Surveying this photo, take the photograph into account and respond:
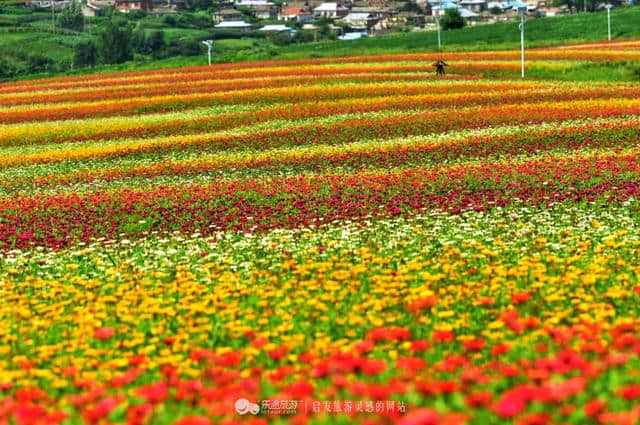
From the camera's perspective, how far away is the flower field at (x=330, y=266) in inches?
261

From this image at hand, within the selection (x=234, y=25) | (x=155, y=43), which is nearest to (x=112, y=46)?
(x=155, y=43)

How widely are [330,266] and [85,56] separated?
364ft

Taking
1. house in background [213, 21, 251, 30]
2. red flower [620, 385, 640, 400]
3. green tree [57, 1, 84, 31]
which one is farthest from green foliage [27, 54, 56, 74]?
red flower [620, 385, 640, 400]

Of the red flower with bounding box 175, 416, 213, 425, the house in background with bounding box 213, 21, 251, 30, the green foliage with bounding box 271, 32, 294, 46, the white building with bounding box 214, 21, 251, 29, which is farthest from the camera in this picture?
the white building with bounding box 214, 21, 251, 29

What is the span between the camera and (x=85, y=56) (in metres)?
119

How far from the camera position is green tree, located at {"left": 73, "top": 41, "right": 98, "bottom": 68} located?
→ 11856 centimetres

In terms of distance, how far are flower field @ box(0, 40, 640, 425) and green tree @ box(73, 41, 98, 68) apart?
81884 millimetres

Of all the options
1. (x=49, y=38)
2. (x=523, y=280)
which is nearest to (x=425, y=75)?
(x=523, y=280)

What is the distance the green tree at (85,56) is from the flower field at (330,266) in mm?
81884

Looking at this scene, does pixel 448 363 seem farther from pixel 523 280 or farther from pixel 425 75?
pixel 425 75

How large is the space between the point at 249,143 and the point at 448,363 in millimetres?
25473

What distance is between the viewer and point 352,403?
21.2 feet

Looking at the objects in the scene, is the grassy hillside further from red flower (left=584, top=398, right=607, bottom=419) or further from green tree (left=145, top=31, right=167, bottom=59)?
red flower (left=584, top=398, right=607, bottom=419)

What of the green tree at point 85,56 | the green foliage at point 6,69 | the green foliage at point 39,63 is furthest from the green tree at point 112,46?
the green foliage at point 6,69
